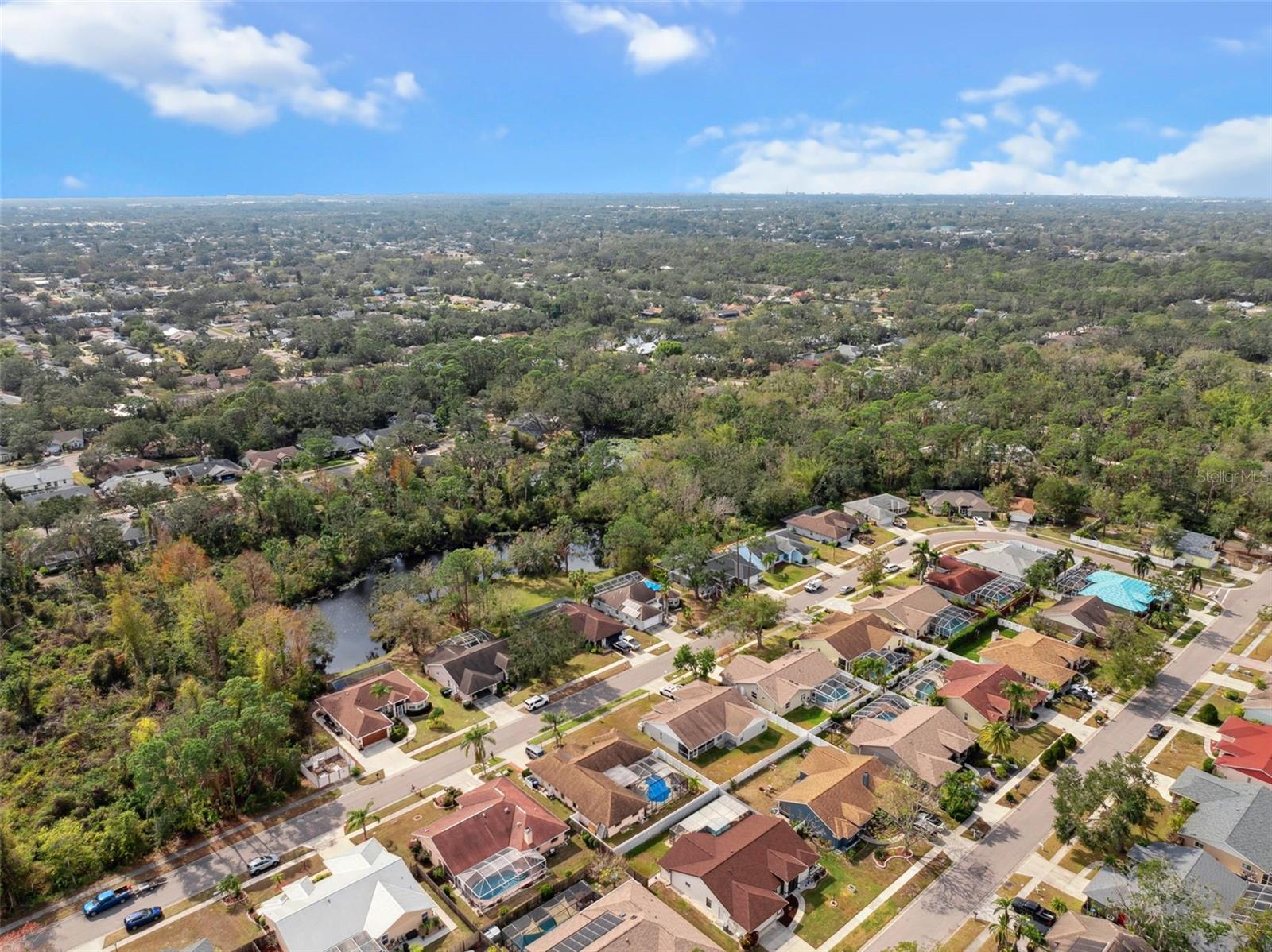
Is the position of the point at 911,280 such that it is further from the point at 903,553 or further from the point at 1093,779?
the point at 1093,779

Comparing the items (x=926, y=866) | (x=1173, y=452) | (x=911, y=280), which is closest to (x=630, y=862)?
(x=926, y=866)

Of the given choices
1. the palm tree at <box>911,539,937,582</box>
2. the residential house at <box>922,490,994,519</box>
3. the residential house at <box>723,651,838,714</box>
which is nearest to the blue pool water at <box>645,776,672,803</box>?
the residential house at <box>723,651,838,714</box>

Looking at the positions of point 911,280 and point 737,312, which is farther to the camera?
point 911,280

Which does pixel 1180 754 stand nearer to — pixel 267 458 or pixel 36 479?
pixel 267 458

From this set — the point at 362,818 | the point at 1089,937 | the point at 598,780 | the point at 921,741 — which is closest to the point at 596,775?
the point at 598,780

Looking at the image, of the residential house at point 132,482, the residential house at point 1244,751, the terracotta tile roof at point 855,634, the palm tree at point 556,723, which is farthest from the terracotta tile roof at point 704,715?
the residential house at point 132,482
